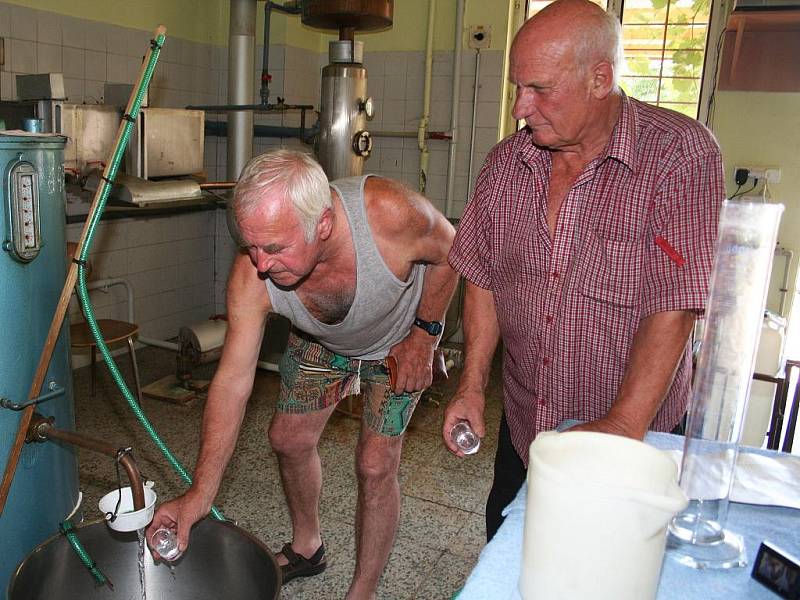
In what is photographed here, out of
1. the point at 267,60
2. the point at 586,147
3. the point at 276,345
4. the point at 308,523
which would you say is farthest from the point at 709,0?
the point at 308,523

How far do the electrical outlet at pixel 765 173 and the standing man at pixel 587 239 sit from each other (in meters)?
2.98

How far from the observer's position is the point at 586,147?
4.90 feet

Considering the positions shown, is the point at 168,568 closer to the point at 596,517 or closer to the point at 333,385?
the point at 333,385

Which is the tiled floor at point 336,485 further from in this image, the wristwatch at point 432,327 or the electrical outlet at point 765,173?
the electrical outlet at point 765,173

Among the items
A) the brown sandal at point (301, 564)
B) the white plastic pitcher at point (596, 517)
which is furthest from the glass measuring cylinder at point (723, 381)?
the brown sandal at point (301, 564)

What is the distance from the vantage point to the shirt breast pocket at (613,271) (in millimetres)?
1423

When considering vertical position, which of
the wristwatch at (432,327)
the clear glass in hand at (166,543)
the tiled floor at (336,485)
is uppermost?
the wristwatch at (432,327)

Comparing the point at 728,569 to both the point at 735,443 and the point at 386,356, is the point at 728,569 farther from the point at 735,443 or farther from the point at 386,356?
the point at 386,356

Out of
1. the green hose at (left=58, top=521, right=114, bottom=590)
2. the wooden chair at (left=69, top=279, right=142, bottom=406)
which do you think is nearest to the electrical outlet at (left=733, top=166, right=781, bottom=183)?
the wooden chair at (left=69, top=279, right=142, bottom=406)

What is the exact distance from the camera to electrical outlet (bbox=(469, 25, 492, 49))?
4699mm

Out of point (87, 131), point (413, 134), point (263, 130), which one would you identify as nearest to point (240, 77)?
point (263, 130)

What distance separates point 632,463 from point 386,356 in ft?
4.78

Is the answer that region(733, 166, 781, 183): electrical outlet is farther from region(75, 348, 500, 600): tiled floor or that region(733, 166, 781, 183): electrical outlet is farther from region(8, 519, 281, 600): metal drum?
region(8, 519, 281, 600): metal drum

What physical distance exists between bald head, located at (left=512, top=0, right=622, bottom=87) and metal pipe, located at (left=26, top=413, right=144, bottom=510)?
111 centimetres
